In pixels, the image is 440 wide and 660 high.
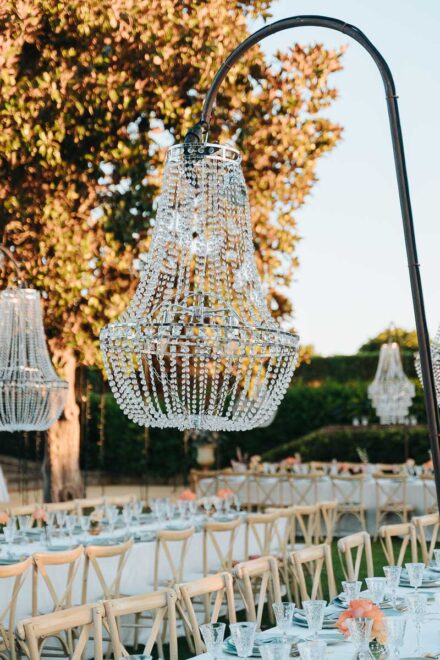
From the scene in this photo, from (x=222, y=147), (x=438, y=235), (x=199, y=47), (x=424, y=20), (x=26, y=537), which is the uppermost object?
(x=424, y=20)

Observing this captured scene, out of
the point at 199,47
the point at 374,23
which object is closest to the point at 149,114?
the point at 199,47

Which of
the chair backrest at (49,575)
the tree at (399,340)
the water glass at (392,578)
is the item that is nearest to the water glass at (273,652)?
the water glass at (392,578)

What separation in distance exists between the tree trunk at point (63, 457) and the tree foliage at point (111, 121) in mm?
1038

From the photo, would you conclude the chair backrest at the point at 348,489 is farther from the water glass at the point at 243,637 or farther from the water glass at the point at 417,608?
the water glass at the point at 243,637

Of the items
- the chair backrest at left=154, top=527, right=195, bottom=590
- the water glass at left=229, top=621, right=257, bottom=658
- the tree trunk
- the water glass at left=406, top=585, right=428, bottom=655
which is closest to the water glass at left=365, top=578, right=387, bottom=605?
the water glass at left=406, top=585, right=428, bottom=655

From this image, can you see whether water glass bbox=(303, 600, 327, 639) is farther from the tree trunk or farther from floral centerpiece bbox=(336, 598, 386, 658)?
the tree trunk

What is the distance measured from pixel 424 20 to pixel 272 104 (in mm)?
2026

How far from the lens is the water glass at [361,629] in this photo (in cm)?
333

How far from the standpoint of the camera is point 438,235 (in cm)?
1125

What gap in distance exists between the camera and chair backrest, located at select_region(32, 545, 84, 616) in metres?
5.59

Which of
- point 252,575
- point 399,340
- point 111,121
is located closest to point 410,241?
point 252,575

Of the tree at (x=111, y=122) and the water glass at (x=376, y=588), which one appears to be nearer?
the water glass at (x=376, y=588)

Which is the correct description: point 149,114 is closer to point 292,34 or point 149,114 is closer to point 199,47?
point 199,47

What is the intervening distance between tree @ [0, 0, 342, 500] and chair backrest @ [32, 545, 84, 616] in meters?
3.57
